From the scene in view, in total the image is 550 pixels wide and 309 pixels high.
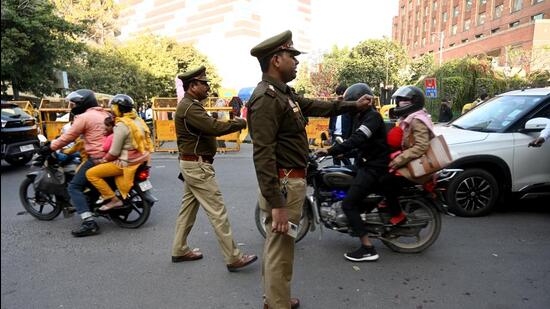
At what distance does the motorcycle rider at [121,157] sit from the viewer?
4809 millimetres

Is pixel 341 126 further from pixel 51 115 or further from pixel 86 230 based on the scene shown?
pixel 51 115

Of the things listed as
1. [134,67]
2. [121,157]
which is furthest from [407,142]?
[134,67]

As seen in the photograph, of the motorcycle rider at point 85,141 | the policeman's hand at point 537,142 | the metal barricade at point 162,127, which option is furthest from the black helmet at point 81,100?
the metal barricade at point 162,127

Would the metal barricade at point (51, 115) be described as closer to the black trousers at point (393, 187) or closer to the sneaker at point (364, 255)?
the sneaker at point (364, 255)

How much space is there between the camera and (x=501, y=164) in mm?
5309

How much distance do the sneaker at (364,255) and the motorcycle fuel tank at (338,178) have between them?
69cm

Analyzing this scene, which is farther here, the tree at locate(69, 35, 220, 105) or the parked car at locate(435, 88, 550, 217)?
the tree at locate(69, 35, 220, 105)

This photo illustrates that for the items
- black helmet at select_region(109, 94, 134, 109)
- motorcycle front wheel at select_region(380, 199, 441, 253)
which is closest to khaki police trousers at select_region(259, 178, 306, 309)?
motorcycle front wheel at select_region(380, 199, 441, 253)

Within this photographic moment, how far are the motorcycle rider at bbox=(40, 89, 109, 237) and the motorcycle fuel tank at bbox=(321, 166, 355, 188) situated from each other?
2805mm

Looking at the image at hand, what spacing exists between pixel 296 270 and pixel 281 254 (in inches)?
52.1

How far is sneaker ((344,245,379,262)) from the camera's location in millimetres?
4086

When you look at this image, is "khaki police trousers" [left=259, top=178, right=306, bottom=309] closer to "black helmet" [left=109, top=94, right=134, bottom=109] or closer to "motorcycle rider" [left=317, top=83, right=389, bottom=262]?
"motorcycle rider" [left=317, top=83, right=389, bottom=262]

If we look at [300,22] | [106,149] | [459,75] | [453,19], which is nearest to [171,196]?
[106,149]

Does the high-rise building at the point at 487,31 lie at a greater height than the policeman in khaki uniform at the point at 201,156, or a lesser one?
greater
